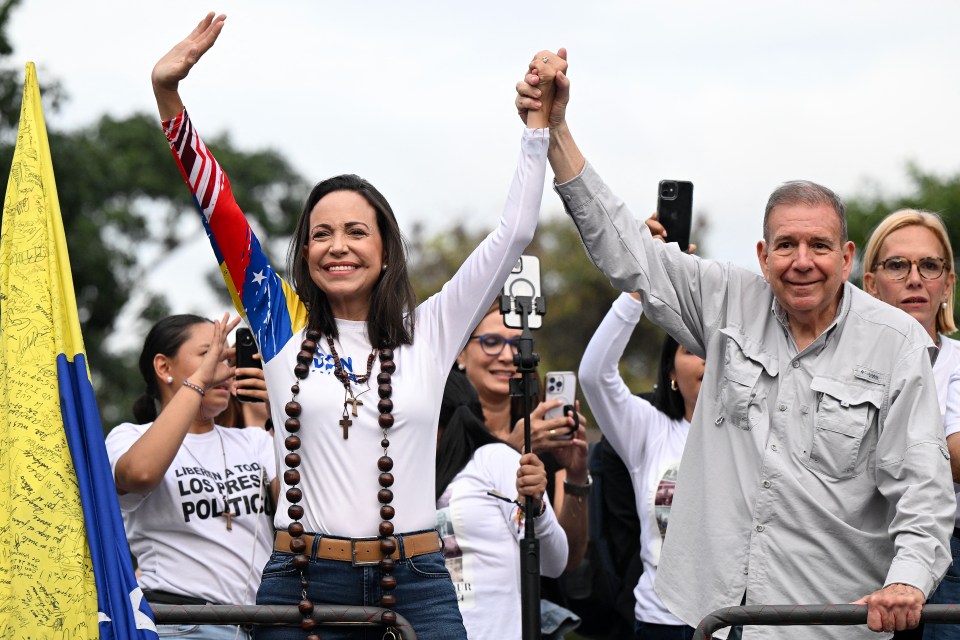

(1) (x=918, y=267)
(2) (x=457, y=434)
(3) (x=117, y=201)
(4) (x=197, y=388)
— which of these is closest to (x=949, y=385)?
(1) (x=918, y=267)

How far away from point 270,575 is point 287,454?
1.24 ft

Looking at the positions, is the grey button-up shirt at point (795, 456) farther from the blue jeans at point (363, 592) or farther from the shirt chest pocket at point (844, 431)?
the blue jeans at point (363, 592)

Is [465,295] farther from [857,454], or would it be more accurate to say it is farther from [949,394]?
[949,394]

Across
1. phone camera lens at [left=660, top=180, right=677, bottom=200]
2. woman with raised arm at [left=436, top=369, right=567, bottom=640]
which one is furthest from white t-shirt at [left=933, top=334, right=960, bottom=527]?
woman with raised arm at [left=436, top=369, right=567, bottom=640]

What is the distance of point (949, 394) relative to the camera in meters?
4.67

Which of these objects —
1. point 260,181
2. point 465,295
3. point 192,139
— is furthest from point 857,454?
point 260,181

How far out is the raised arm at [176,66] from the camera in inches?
158

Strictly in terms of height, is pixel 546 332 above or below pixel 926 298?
below

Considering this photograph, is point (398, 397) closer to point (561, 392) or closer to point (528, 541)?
point (528, 541)

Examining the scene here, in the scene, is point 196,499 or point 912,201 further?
point 912,201

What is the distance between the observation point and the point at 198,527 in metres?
5.05

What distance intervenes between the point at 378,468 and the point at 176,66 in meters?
1.43

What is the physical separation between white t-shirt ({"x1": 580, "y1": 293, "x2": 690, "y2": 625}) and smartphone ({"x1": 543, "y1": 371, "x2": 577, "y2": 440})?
0.07 meters

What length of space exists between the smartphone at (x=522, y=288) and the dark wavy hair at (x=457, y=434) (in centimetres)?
41
